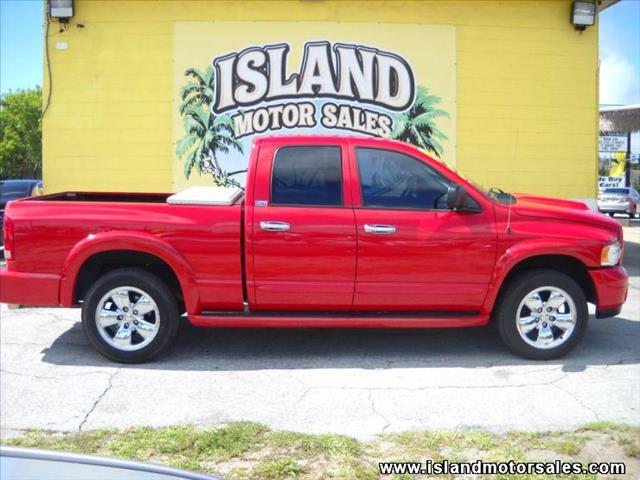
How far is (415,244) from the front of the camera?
5.52 m

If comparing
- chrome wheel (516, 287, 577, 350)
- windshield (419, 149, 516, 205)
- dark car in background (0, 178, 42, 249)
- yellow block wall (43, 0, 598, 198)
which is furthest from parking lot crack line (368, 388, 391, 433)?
dark car in background (0, 178, 42, 249)

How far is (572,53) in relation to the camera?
10266 millimetres

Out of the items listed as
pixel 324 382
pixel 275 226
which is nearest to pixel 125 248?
pixel 275 226

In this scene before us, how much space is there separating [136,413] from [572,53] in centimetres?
873

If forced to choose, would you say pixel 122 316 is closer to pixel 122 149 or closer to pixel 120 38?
pixel 122 149

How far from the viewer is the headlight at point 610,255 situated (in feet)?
18.7

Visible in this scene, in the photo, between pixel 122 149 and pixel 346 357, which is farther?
pixel 122 149

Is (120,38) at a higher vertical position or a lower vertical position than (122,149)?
higher

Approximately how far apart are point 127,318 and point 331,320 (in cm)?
173

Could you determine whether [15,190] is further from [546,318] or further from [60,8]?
[546,318]

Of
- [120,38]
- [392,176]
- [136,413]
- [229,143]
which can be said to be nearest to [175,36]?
[120,38]

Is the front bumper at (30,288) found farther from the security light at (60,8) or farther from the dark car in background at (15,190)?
the dark car in background at (15,190)

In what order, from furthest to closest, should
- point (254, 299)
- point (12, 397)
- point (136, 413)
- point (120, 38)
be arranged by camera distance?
point (120, 38) → point (254, 299) → point (12, 397) → point (136, 413)

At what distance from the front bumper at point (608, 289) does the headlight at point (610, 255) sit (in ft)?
0.17
